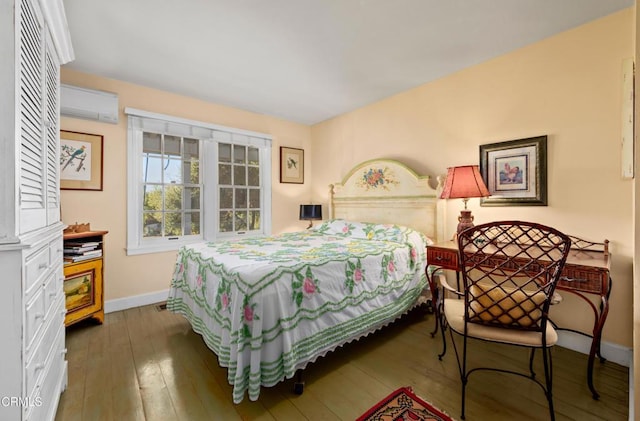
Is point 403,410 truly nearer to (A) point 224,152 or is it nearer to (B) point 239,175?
(B) point 239,175

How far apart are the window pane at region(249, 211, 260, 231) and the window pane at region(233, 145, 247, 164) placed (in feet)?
2.63

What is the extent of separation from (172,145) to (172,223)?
1.02 metres

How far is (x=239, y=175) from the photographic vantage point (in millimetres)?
4203

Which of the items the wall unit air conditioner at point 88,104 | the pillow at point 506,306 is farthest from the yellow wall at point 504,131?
the pillow at point 506,306

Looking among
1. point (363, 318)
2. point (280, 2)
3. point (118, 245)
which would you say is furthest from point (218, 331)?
point (280, 2)

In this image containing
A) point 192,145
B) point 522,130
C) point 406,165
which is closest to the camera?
point 522,130

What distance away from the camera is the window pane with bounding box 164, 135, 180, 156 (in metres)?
3.57

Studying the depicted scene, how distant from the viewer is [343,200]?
423 cm

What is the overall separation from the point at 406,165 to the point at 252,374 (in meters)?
2.80

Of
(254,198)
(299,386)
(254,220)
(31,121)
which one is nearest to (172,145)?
(254,198)

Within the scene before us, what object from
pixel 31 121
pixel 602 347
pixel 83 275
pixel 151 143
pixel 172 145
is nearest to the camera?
pixel 31 121

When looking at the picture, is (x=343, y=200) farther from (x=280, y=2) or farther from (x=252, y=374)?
(x=252, y=374)

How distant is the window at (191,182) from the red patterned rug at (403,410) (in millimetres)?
2995

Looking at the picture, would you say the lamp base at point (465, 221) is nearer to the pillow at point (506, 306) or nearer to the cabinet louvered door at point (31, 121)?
the pillow at point (506, 306)
